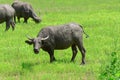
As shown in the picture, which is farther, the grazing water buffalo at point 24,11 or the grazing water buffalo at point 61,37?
the grazing water buffalo at point 24,11

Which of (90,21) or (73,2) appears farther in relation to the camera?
(73,2)

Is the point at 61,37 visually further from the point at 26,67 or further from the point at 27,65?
the point at 26,67

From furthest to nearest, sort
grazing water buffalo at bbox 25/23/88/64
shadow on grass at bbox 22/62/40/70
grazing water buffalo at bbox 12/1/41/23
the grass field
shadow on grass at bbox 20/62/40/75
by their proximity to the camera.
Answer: grazing water buffalo at bbox 12/1/41/23
grazing water buffalo at bbox 25/23/88/64
shadow on grass at bbox 22/62/40/70
shadow on grass at bbox 20/62/40/75
the grass field

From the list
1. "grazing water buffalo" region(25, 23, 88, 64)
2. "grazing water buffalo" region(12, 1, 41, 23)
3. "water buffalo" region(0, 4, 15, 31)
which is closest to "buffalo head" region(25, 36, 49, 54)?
"grazing water buffalo" region(25, 23, 88, 64)

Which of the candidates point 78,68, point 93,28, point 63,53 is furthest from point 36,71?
point 93,28

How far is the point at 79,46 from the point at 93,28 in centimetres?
889

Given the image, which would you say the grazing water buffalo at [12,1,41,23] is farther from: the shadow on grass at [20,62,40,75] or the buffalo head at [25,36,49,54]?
the shadow on grass at [20,62,40,75]

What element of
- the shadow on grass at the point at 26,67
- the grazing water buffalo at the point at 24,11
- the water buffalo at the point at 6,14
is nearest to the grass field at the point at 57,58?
the shadow on grass at the point at 26,67

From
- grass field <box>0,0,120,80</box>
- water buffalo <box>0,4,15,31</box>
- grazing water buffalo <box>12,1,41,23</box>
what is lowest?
grazing water buffalo <box>12,1,41,23</box>

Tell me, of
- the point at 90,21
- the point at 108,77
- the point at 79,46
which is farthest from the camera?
the point at 90,21

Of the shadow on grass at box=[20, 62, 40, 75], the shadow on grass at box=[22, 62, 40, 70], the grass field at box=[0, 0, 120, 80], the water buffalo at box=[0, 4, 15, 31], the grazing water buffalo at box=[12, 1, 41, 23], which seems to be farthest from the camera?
the grazing water buffalo at box=[12, 1, 41, 23]

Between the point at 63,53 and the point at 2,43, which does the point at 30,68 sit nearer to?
the point at 63,53

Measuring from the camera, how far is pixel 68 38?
14.6 metres

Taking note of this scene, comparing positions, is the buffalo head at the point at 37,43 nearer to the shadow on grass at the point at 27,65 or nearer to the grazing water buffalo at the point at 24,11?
the shadow on grass at the point at 27,65
